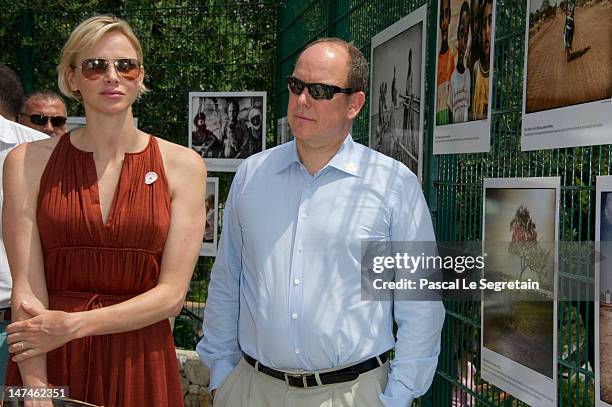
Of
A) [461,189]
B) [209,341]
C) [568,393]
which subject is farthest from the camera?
[461,189]

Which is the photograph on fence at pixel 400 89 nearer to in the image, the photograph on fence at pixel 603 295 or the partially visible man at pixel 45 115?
the photograph on fence at pixel 603 295

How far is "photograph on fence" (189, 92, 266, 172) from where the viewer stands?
8031mm

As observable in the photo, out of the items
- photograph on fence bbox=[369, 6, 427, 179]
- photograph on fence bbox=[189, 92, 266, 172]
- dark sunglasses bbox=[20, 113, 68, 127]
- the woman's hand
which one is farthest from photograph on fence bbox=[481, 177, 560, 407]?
photograph on fence bbox=[189, 92, 266, 172]

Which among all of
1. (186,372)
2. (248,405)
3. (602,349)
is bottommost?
(186,372)

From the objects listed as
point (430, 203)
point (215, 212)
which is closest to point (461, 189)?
point (430, 203)

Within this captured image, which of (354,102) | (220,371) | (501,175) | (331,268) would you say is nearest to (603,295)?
(501,175)

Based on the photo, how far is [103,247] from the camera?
2.87 metres

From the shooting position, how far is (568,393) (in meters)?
2.64

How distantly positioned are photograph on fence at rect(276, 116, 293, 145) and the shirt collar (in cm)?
405

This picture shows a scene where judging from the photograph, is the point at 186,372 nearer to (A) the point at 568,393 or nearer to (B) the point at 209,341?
(B) the point at 209,341

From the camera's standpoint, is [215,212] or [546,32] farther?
[215,212]

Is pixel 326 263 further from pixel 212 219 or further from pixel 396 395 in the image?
pixel 212 219

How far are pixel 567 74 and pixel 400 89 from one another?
1748 mm

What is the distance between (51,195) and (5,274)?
3.73 ft
